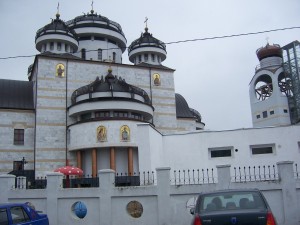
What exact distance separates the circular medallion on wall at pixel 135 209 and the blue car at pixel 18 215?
4.42 meters

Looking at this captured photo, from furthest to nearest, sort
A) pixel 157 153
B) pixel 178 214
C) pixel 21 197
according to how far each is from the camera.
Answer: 1. pixel 157 153
2. pixel 21 197
3. pixel 178 214

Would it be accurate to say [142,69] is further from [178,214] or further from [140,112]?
[178,214]

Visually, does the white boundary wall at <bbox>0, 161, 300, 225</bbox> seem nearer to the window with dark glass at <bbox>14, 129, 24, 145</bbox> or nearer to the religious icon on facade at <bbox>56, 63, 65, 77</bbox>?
the window with dark glass at <bbox>14, 129, 24, 145</bbox>

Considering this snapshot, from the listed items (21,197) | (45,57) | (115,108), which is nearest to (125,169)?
(115,108)

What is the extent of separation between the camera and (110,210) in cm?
1430

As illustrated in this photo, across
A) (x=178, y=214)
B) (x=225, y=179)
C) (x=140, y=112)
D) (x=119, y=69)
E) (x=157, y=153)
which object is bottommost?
(x=178, y=214)

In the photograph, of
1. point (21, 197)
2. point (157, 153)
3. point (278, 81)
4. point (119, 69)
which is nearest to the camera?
point (21, 197)

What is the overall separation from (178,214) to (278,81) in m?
44.1

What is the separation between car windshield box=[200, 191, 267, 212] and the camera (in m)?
7.54

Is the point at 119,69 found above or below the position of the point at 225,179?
above

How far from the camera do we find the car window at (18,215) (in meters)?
9.50

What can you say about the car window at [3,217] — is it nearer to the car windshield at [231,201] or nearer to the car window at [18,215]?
the car window at [18,215]

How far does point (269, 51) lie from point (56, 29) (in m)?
32.5

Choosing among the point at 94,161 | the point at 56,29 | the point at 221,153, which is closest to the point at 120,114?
the point at 94,161
